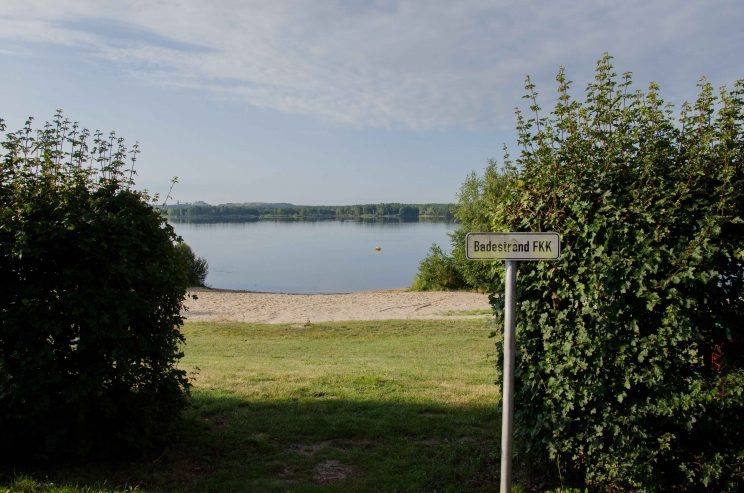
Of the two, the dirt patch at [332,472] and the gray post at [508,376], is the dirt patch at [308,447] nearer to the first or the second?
the dirt patch at [332,472]

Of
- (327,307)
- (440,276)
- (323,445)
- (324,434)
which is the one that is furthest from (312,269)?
(323,445)

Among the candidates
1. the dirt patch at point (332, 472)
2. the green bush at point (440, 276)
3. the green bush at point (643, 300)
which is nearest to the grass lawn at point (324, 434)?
the dirt patch at point (332, 472)

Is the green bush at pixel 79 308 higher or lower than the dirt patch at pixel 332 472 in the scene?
higher

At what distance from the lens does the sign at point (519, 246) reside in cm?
379

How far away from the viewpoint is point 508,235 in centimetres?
381

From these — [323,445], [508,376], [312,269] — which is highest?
[508,376]

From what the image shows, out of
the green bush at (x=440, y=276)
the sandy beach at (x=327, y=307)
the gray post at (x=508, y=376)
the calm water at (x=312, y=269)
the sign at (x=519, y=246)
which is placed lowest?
the calm water at (x=312, y=269)

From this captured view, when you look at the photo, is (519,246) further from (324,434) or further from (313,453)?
(324,434)

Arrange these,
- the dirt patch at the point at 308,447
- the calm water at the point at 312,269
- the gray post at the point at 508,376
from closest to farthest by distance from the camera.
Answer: the gray post at the point at 508,376 < the dirt patch at the point at 308,447 < the calm water at the point at 312,269

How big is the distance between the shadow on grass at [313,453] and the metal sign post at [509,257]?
1.30m

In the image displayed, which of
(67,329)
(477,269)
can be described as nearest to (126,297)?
(67,329)

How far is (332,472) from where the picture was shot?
17.3ft

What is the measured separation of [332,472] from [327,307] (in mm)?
19495

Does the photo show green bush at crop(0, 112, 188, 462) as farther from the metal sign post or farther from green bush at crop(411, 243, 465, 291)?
green bush at crop(411, 243, 465, 291)
